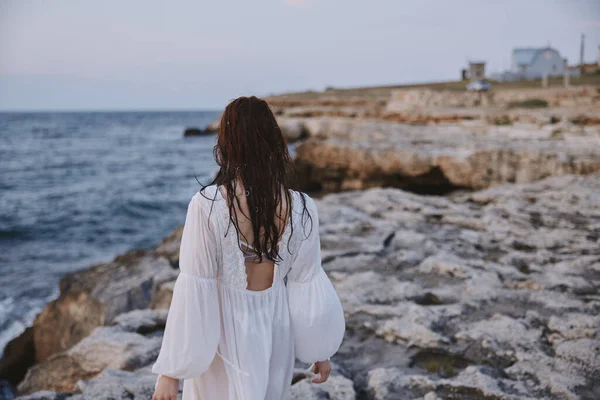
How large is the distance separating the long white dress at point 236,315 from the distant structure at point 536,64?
4870cm

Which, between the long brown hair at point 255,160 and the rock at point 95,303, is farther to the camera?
the rock at point 95,303

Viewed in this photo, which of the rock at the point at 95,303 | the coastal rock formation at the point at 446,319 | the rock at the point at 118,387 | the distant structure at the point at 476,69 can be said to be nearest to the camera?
the rock at the point at 118,387

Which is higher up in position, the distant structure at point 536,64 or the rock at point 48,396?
the distant structure at point 536,64

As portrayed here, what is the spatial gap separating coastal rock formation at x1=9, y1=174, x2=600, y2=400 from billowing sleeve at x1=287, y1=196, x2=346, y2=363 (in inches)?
33.6

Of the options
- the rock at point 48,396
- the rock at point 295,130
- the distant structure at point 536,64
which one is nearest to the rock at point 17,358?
the rock at point 48,396

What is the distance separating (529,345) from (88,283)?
4.92 metres

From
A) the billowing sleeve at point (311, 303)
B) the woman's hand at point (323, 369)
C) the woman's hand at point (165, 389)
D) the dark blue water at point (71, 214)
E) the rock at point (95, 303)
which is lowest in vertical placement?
the dark blue water at point (71, 214)

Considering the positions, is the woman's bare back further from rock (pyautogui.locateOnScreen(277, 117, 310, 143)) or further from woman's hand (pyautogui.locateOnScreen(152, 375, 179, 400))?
rock (pyautogui.locateOnScreen(277, 117, 310, 143))

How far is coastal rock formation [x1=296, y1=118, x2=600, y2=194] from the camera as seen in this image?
29.1ft

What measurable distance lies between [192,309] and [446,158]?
830 centimetres

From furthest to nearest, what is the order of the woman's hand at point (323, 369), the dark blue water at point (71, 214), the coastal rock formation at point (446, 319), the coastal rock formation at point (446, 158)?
the coastal rock formation at point (446, 158), the dark blue water at point (71, 214), the coastal rock formation at point (446, 319), the woman's hand at point (323, 369)

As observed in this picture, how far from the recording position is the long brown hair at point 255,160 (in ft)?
6.18

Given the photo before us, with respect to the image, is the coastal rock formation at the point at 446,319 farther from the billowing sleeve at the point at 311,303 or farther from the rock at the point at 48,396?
the billowing sleeve at the point at 311,303

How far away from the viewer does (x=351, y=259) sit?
16.6ft
